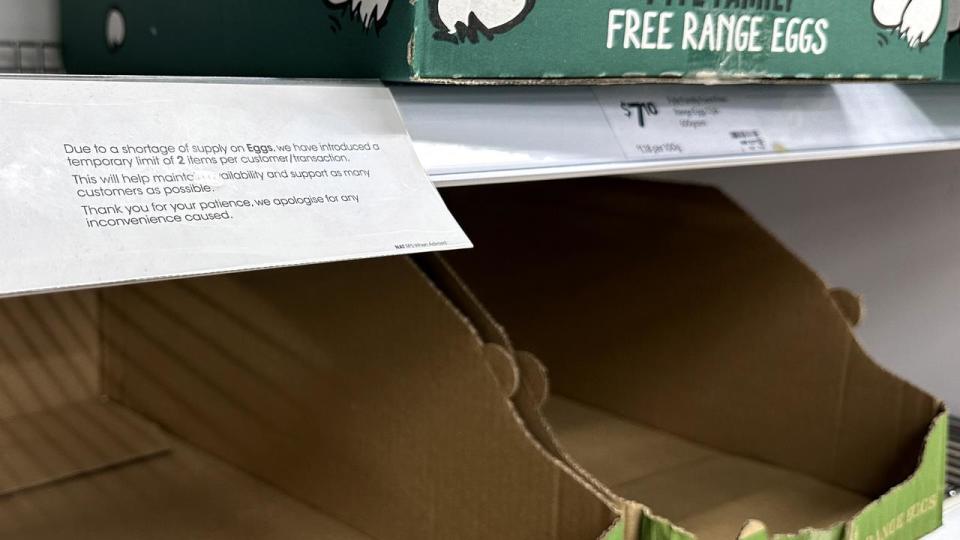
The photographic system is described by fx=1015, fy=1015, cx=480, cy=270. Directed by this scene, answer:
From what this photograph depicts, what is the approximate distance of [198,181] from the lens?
449 mm

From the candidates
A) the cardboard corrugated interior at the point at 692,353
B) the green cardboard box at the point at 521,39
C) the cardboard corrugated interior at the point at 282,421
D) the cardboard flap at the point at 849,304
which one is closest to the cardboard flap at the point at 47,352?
the cardboard corrugated interior at the point at 282,421

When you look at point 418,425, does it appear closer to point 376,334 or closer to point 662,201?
point 376,334

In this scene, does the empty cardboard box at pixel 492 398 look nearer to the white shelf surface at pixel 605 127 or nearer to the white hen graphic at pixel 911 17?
the white shelf surface at pixel 605 127

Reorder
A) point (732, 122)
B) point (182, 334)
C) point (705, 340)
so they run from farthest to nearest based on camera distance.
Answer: point (705, 340) → point (182, 334) → point (732, 122)

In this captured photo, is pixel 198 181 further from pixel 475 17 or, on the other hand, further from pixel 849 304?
pixel 849 304

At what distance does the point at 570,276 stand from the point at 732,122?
0.55m

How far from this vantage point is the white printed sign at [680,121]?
0.66 m

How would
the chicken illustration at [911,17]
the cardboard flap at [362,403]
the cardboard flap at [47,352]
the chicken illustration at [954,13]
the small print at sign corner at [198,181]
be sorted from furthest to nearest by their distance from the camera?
1. the cardboard flap at [47,352]
2. the chicken illustration at [954,13]
3. the chicken illustration at [911,17]
4. the cardboard flap at [362,403]
5. the small print at sign corner at [198,181]

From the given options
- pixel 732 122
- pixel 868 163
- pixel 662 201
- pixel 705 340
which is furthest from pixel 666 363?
pixel 732 122

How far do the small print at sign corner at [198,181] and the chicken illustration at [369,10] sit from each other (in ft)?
0.11

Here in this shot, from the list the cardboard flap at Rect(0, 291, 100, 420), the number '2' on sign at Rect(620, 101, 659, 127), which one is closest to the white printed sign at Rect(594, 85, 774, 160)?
the number '2' on sign at Rect(620, 101, 659, 127)

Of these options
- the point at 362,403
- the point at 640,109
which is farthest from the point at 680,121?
the point at 362,403

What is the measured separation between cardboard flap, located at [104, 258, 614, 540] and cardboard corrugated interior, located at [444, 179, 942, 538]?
31 cm

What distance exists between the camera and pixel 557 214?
4.16ft
